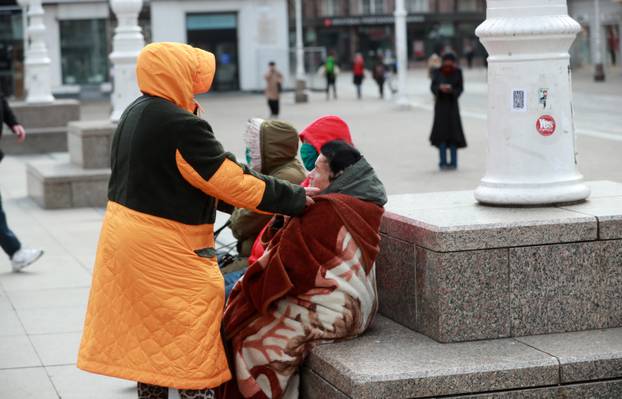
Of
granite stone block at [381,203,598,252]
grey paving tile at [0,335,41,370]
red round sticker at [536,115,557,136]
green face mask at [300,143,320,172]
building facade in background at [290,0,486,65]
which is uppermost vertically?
building facade in background at [290,0,486,65]

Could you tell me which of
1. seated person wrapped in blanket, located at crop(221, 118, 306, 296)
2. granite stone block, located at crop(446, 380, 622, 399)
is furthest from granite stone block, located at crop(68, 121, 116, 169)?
granite stone block, located at crop(446, 380, 622, 399)

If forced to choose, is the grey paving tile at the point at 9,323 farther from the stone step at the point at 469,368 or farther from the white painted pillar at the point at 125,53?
the white painted pillar at the point at 125,53

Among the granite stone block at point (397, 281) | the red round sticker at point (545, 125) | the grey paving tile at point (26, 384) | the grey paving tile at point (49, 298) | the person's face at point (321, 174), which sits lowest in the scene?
the grey paving tile at point (26, 384)

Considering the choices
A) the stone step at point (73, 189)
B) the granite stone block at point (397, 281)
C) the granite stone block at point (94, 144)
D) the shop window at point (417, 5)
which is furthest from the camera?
the shop window at point (417, 5)

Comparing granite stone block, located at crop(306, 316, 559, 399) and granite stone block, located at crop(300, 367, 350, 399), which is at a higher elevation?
granite stone block, located at crop(306, 316, 559, 399)

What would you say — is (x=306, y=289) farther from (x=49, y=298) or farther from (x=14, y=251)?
(x=14, y=251)

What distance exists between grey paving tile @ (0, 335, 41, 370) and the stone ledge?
2.31m

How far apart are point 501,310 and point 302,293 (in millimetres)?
878

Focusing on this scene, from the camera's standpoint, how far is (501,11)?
562 cm

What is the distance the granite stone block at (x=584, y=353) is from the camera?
193 inches

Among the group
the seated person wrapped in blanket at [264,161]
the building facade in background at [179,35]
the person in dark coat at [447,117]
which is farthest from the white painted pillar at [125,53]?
the building facade in background at [179,35]

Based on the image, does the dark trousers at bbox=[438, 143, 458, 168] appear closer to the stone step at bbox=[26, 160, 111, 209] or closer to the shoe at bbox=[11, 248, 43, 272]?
the stone step at bbox=[26, 160, 111, 209]

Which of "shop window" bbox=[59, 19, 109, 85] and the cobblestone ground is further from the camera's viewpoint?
"shop window" bbox=[59, 19, 109, 85]

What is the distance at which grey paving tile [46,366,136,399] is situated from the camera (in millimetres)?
6090
